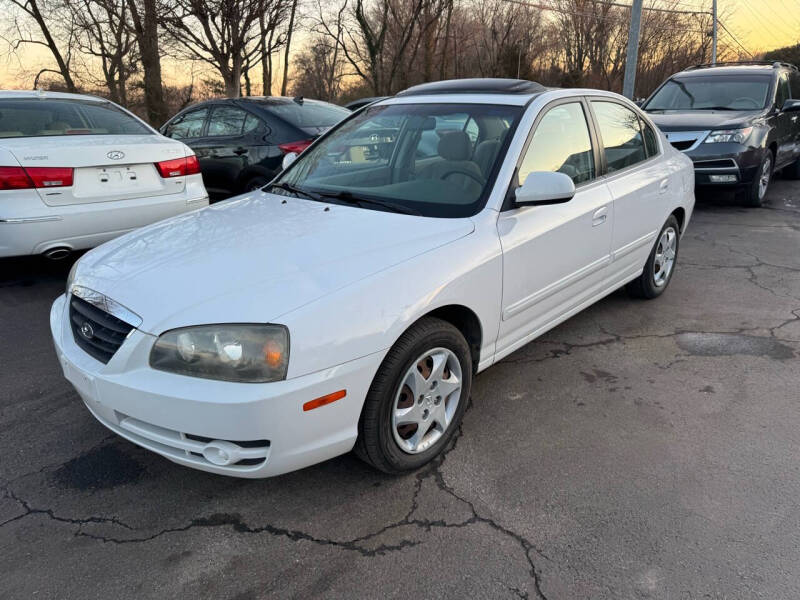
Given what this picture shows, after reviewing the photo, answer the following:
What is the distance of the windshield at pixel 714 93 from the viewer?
844 cm

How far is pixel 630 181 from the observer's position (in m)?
3.91

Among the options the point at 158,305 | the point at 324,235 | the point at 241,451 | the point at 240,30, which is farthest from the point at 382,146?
the point at 240,30

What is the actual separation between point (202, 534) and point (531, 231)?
79.3 inches

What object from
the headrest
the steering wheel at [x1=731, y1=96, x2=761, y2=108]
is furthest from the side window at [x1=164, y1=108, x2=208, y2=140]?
the steering wheel at [x1=731, y1=96, x2=761, y2=108]

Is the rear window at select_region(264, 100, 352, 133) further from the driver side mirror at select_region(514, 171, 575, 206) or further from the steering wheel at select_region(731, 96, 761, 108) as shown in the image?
the steering wheel at select_region(731, 96, 761, 108)

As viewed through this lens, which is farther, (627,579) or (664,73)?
(664,73)

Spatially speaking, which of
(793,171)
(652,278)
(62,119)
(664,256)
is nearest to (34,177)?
(62,119)

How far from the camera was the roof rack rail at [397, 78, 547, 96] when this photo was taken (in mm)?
3416

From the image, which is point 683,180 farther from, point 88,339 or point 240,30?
point 240,30

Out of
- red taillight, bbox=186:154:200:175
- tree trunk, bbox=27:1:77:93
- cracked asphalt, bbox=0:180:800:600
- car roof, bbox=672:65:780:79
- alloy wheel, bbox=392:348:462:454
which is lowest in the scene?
cracked asphalt, bbox=0:180:800:600

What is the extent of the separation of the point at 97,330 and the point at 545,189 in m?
2.04

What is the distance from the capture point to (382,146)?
3.55 meters

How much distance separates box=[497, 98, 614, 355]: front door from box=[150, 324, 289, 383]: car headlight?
126cm

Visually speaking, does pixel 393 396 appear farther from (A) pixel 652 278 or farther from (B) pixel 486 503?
(A) pixel 652 278
